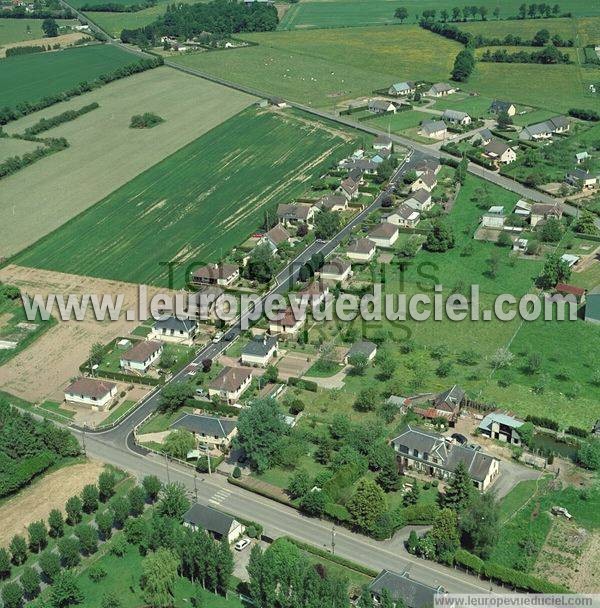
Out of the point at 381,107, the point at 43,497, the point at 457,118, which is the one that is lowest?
the point at 43,497

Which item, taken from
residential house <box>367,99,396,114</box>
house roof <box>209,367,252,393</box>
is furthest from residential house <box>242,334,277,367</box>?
residential house <box>367,99,396,114</box>

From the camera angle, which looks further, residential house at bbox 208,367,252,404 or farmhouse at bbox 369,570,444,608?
residential house at bbox 208,367,252,404

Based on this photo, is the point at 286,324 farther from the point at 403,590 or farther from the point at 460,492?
the point at 403,590

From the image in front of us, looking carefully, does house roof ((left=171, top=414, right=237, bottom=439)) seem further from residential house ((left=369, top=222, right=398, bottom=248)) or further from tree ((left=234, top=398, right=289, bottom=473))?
residential house ((left=369, top=222, right=398, bottom=248))

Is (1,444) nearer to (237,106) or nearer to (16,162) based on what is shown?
(16,162)

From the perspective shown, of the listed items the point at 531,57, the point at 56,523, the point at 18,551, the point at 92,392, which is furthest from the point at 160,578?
the point at 531,57

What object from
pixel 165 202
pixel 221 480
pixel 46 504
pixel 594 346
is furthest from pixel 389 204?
pixel 46 504

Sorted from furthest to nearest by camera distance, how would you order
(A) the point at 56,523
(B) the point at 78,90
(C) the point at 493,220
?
(B) the point at 78,90
(C) the point at 493,220
(A) the point at 56,523
